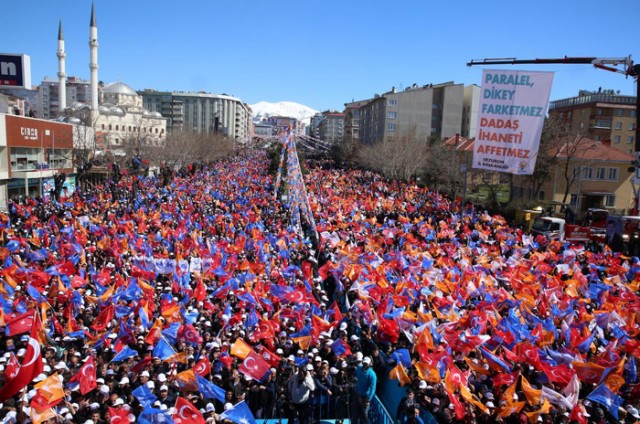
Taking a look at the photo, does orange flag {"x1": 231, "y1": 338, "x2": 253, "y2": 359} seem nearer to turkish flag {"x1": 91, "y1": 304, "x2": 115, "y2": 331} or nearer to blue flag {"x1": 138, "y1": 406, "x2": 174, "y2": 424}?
blue flag {"x1": 138, "y1": 406, "x2": 174, "y2": 424}

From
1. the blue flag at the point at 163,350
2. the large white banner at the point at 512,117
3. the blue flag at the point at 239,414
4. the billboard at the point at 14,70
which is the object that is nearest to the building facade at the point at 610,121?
the large white banner at the point at 512,117

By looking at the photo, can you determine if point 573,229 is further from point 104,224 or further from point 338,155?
point 338,155

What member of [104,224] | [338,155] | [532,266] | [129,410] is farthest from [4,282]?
[338,155]

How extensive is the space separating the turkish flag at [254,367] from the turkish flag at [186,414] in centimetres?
159

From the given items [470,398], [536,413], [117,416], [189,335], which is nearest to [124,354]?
[189,335]

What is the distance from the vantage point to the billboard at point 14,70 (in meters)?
32.3

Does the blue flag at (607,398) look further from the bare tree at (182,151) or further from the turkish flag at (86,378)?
the bare tree at (182,151)

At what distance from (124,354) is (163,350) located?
577mm

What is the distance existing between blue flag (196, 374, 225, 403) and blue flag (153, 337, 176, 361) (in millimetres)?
1147

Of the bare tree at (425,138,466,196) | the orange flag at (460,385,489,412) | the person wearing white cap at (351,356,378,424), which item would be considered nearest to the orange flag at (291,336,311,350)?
the person wearing white cap at (351,356,378,424)

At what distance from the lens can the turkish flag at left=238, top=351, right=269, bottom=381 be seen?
318 inches

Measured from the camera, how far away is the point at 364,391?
771 centimetres

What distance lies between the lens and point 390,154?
163ft

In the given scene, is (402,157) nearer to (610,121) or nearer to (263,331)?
(610,121)
